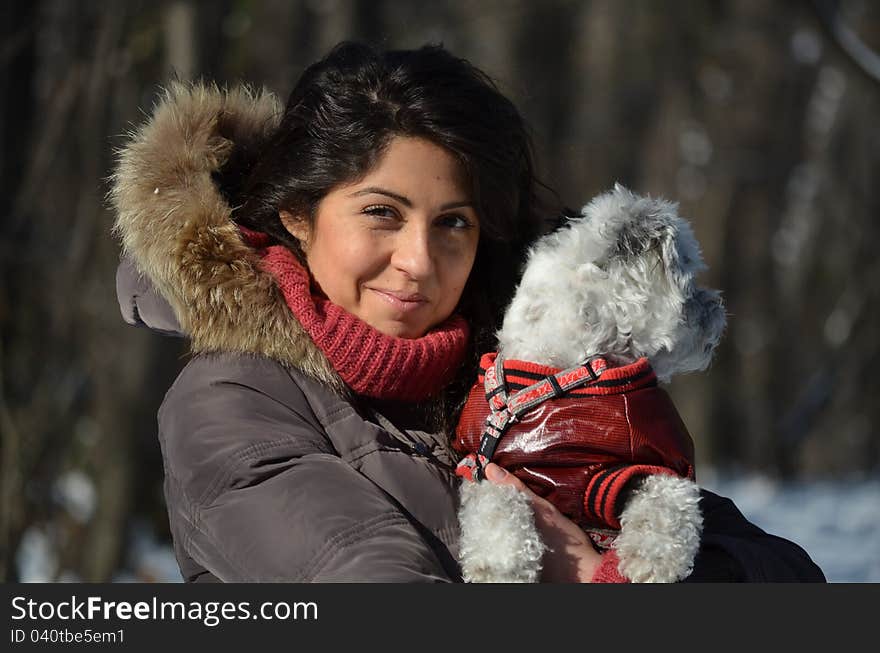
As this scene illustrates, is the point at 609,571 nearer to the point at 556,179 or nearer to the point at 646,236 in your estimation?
the point at 646,236

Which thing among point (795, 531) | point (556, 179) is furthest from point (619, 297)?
point (795, 531)

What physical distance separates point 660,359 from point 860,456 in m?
11.3

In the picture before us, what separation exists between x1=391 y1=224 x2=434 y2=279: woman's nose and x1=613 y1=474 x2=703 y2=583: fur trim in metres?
0.65

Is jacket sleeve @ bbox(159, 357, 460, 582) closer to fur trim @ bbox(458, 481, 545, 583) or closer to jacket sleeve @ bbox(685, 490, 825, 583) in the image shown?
fur trim @ bbox(458, 481, 545, 583)

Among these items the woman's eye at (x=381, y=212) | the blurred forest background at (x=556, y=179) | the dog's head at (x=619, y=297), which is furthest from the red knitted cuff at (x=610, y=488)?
the blurred forest background at (x=556, y=179)

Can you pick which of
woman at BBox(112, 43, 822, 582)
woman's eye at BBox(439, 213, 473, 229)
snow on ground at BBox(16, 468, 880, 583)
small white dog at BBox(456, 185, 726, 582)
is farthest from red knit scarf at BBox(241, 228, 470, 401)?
snow on ground at BBox(16, 468, 880, 583)

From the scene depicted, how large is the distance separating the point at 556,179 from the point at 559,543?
1.21 meters

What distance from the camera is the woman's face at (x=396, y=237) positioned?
2365 mm

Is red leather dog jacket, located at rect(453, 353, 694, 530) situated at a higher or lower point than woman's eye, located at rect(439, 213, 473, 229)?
lower

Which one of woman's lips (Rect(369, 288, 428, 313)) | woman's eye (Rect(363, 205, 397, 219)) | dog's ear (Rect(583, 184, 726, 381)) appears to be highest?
dog's ear (Rect(583, 184, 726, 381))

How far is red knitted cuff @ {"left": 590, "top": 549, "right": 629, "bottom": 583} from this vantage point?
223cm

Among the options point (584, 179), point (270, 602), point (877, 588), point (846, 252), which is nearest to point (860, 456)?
point (846, 252)

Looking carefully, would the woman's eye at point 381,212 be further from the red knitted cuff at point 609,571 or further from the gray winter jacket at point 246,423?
the red knitted cuff at point 609,571

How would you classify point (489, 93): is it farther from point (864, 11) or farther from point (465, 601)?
point (864, 11)
